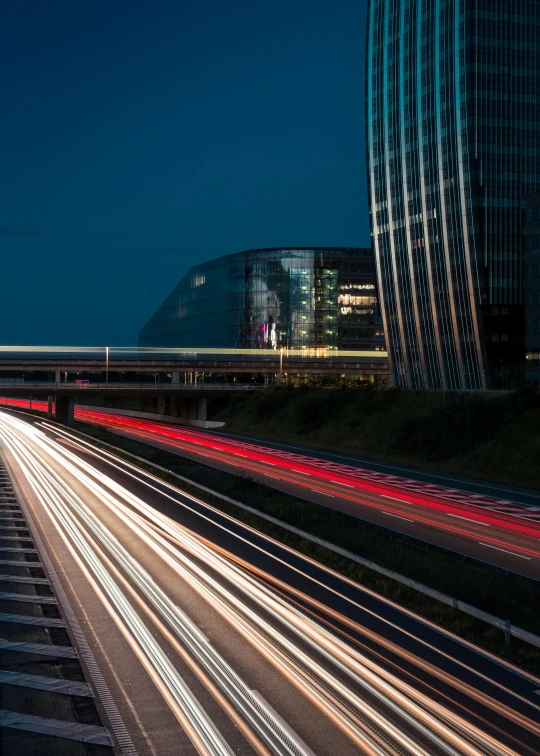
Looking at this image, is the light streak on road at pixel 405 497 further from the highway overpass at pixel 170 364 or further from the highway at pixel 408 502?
the highway overpass at pixel 170 364

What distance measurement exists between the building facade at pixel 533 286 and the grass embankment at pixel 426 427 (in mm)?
11483

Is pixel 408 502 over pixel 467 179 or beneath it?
beneath

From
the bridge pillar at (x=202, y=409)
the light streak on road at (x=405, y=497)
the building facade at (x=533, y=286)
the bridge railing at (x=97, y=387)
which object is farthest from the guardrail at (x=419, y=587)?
the bridge pillar at (x=202, y=409)

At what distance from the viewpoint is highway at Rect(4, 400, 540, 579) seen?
1147 inches

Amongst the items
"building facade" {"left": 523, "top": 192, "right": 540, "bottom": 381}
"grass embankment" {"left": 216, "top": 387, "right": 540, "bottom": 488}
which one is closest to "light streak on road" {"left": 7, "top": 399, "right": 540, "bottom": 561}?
"grass embankment" {"left": 216, "top": 387, "right": 540, "bottom": 488}

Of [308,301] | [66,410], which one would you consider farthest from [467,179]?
[66,410]

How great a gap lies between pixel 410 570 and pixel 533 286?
60884mm

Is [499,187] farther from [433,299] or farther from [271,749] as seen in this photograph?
[271,749]

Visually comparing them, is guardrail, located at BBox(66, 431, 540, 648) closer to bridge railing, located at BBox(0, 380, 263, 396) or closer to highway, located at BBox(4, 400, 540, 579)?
highway, located at BBox(4, 400, 540, 579)

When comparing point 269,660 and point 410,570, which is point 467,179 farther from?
point 269,660

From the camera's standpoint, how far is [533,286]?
7900 cm

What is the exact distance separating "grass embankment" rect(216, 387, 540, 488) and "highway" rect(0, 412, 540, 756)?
2834 cm

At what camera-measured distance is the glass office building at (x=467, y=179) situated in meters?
107

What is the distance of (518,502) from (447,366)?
73.3 m
